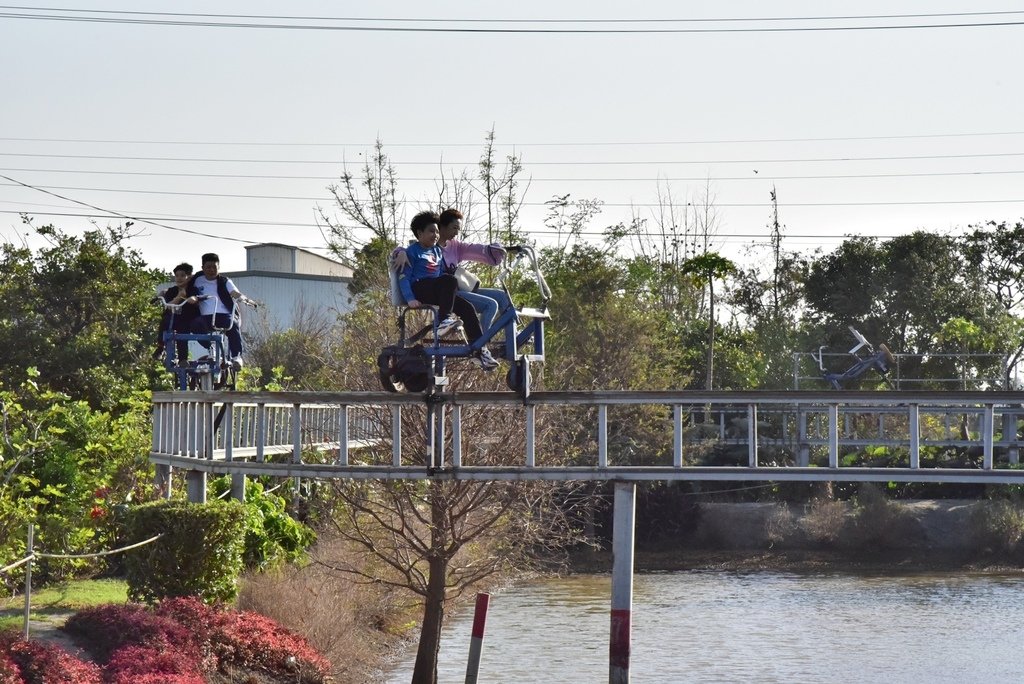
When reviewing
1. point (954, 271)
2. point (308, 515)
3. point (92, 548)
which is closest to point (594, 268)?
point (954, 271)

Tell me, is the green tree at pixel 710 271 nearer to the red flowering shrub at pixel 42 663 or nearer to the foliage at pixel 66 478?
the foliage at pixel 66 478

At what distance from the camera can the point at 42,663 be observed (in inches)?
564

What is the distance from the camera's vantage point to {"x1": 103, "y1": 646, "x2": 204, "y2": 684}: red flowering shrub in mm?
15657

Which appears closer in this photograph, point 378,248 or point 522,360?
point 522,360

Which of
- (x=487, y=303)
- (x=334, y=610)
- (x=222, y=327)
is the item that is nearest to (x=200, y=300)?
(x=222, y=327)

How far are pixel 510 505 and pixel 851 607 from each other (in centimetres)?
1363

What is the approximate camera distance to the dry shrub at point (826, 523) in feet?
142

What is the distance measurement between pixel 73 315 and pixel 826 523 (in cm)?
2233

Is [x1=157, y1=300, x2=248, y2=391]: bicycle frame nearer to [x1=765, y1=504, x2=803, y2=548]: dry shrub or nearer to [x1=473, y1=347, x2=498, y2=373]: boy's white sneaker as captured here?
[x1=473, y1=347, x2=498, y2=373]: boy's white sneaker

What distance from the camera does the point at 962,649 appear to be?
94.0ft

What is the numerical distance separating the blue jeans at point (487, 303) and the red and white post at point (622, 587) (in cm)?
321

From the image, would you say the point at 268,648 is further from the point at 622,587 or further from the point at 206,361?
the point at 622,587

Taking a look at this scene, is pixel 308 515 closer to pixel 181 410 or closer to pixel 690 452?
pixel 181 410

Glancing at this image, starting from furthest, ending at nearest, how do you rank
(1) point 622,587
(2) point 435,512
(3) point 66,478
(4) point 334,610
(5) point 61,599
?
(4) point 334,610, (2) point 435,512, (3) point 66,478, (5) point 61,599, (1) point 622,587
